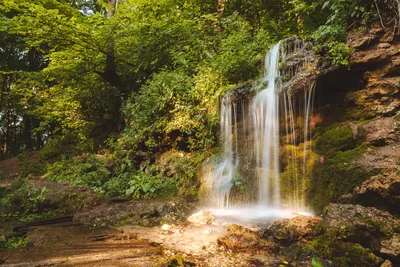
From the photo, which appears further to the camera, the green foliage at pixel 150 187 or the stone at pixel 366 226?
the green foliage at pixel 150 187

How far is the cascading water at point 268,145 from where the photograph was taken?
600 cm

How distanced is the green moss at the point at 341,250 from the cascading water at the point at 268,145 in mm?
2147

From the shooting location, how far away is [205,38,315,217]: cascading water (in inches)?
236

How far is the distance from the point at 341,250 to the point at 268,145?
11.6 ft

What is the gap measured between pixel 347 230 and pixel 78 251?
398 centimetres

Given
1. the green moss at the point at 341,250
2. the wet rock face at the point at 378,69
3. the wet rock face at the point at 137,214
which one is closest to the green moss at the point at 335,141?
the wet rock face at the point at 378,69

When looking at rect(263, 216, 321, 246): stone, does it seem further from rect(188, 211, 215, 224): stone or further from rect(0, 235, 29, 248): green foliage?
rect(0, 235, 29, 248): green foliage

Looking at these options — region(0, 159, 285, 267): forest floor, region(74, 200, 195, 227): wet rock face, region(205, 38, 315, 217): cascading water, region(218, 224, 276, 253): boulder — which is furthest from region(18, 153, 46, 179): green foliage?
region(218, 224, 276, 253): boulder

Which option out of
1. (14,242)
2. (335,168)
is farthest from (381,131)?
(14,242)

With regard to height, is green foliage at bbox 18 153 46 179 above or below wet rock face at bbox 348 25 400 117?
below

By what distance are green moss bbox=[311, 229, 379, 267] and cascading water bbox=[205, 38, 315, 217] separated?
7.04 feet

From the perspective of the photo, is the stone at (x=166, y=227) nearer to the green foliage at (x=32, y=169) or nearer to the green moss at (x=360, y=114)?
the green moss at (x=360, y=114)

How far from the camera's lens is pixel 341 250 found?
328 centimetres

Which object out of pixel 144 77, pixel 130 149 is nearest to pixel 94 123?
pixel 144 77
